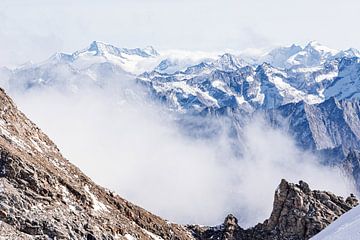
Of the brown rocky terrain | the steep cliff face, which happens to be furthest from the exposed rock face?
the steep cliff face

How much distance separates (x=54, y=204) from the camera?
257 ft

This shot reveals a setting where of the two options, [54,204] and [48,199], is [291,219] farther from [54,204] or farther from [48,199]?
[48,199]

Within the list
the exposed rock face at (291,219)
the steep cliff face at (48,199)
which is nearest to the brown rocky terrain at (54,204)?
the steep cliff face at (48,199)

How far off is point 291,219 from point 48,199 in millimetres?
64572

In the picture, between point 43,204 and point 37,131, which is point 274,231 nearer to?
point 37,131

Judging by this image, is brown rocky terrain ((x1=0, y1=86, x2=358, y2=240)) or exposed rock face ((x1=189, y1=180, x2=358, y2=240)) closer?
brown rocky terrain ((x1=0, y1=86, x2=358, y2=240))

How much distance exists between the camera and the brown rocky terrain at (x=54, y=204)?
71875mm

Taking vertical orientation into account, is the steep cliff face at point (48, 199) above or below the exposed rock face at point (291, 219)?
below

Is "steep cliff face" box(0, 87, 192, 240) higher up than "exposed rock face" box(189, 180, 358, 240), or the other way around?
"exposed rock face" box(189, 180, 358, 240)

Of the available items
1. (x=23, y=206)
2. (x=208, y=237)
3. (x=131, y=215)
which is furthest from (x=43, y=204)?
(x=208, y=237)

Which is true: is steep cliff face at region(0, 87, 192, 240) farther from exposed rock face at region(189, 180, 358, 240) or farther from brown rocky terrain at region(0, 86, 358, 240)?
exposed rock face at region(189, 180, 358, 240)

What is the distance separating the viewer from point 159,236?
340 ft

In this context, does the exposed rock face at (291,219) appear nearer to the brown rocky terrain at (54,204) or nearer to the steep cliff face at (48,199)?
the brown rocky terrain at (54,204)

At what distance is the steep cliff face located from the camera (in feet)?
235
